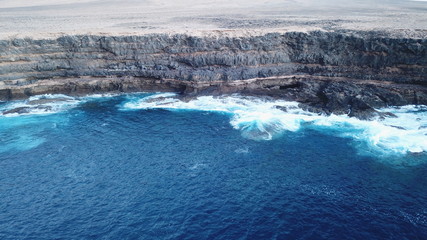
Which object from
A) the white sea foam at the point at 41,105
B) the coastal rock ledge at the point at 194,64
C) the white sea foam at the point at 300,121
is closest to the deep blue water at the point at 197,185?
the white sea foam at the point at 300,121

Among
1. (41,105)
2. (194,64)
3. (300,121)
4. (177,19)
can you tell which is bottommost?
(300,121)

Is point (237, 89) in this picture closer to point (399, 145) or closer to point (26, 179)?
point (399, 145)

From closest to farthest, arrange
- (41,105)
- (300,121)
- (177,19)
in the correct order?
(300,121), (41,105), (177,19)

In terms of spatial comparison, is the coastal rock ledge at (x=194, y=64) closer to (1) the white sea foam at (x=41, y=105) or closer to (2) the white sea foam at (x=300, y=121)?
(1) the white sea foam at (x=41, y=105)

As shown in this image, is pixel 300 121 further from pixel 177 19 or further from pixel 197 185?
pixel 177 19

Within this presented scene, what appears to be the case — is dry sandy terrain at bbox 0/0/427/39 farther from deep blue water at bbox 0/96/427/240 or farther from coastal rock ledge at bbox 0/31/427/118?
deep blue water at bbox 0/96/427/240

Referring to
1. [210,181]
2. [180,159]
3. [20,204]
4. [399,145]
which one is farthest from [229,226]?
[399,145]

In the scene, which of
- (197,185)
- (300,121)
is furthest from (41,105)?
(300,121)
